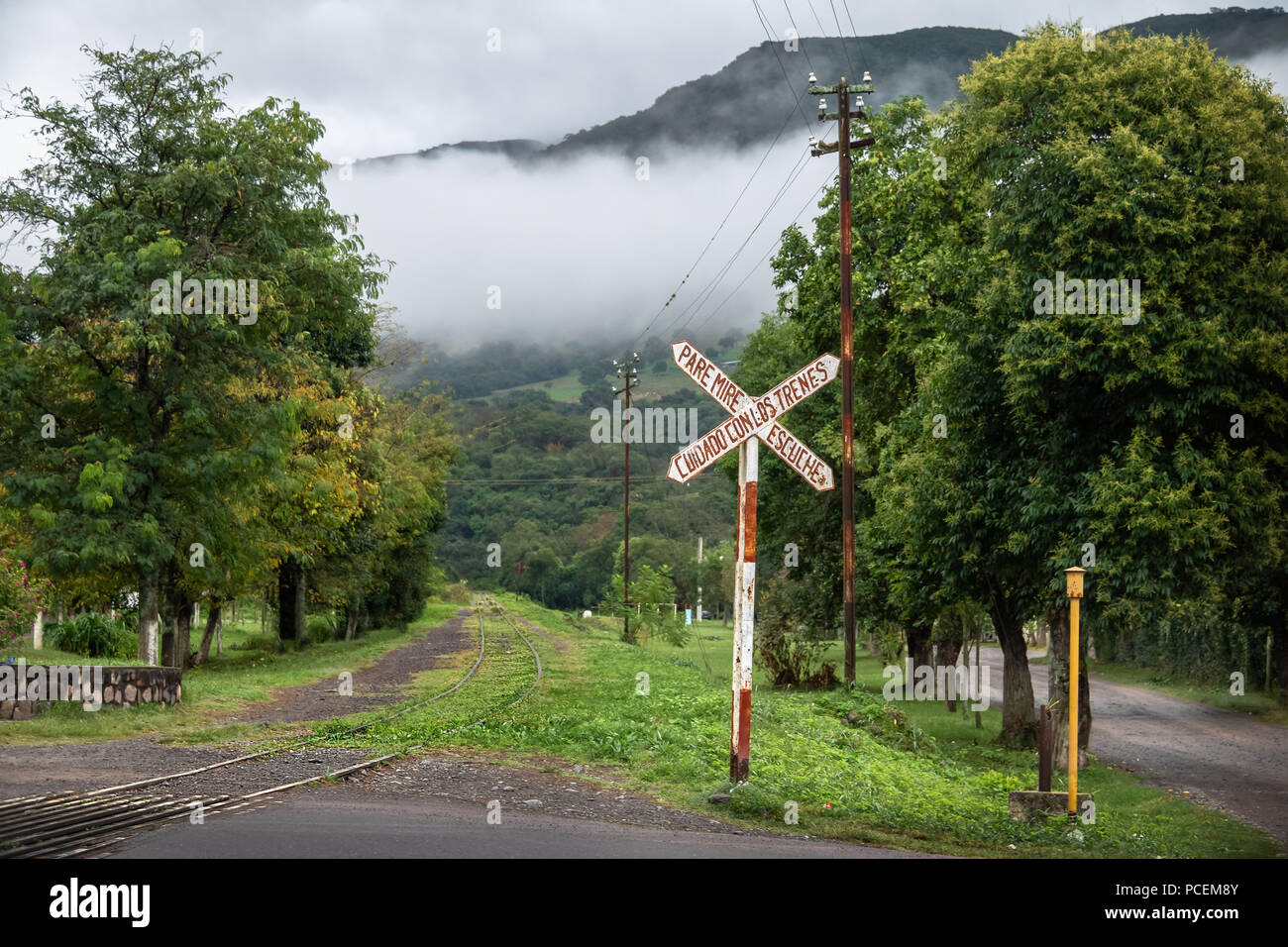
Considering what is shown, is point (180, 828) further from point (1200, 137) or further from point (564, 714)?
point (1200, 137)

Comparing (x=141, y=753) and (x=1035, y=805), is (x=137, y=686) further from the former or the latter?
(x=1035, y=805)

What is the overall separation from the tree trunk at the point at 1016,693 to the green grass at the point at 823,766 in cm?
74

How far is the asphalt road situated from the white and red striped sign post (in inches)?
86.1

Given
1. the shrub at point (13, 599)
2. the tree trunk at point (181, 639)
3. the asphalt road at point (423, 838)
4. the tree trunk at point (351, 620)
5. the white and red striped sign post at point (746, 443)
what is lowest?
the tree trunk at point (351, 620)

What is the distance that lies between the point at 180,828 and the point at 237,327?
16368 millimetres

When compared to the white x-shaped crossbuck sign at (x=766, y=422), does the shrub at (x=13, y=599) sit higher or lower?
lower

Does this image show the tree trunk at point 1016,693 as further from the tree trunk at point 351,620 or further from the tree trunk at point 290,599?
the tree trunk at point 351,620

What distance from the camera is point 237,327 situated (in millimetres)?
23359

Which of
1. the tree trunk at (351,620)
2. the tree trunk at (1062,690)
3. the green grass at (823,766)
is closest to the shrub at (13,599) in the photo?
the green grass at (823,766)

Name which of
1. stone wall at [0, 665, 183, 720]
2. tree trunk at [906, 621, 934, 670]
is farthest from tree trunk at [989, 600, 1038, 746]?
stone wall at [0, 665, 183, 720]

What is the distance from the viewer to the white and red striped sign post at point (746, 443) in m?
11.1

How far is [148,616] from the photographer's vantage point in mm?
23422

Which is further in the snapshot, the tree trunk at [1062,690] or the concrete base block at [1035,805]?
the tree trunk at [1062,690]
